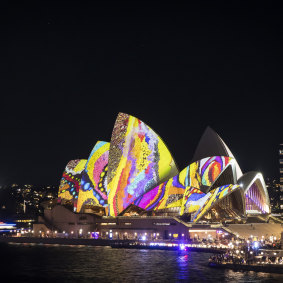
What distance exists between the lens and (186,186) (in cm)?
6122

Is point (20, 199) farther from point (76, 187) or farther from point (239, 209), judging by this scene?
point (239, 209)

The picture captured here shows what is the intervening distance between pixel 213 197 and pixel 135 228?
1320 centimetres

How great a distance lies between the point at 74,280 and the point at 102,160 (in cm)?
4084

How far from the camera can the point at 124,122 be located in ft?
218

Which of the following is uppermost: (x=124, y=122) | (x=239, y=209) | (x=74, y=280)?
(x=124, y=122)

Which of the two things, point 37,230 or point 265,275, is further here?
point 37,230

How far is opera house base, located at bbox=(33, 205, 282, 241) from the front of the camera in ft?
189

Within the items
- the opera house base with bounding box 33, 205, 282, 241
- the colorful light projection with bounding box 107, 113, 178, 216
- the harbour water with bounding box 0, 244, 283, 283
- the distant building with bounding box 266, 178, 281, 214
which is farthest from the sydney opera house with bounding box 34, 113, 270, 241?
the distant building with bounding box 266, 178, 281, 214

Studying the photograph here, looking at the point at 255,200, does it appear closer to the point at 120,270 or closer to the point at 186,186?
the point at 186,186

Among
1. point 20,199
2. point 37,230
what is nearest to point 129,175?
point 37,230

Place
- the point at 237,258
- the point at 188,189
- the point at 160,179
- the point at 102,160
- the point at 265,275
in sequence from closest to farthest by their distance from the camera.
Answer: the point at 265,275 < the point at 237,258 < the point at 188,189 < the point at 160,179 < the point at 102,160

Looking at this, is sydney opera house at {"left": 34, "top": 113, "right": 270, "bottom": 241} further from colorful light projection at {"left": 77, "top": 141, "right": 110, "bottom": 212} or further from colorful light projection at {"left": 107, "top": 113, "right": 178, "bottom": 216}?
colorful light projection at {"left": 77, "top": 141, "right": 110, "bottom": 212}

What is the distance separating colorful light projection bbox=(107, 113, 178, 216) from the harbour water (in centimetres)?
1939

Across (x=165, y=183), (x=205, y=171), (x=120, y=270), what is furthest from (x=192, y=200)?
(x=120, y=270)
